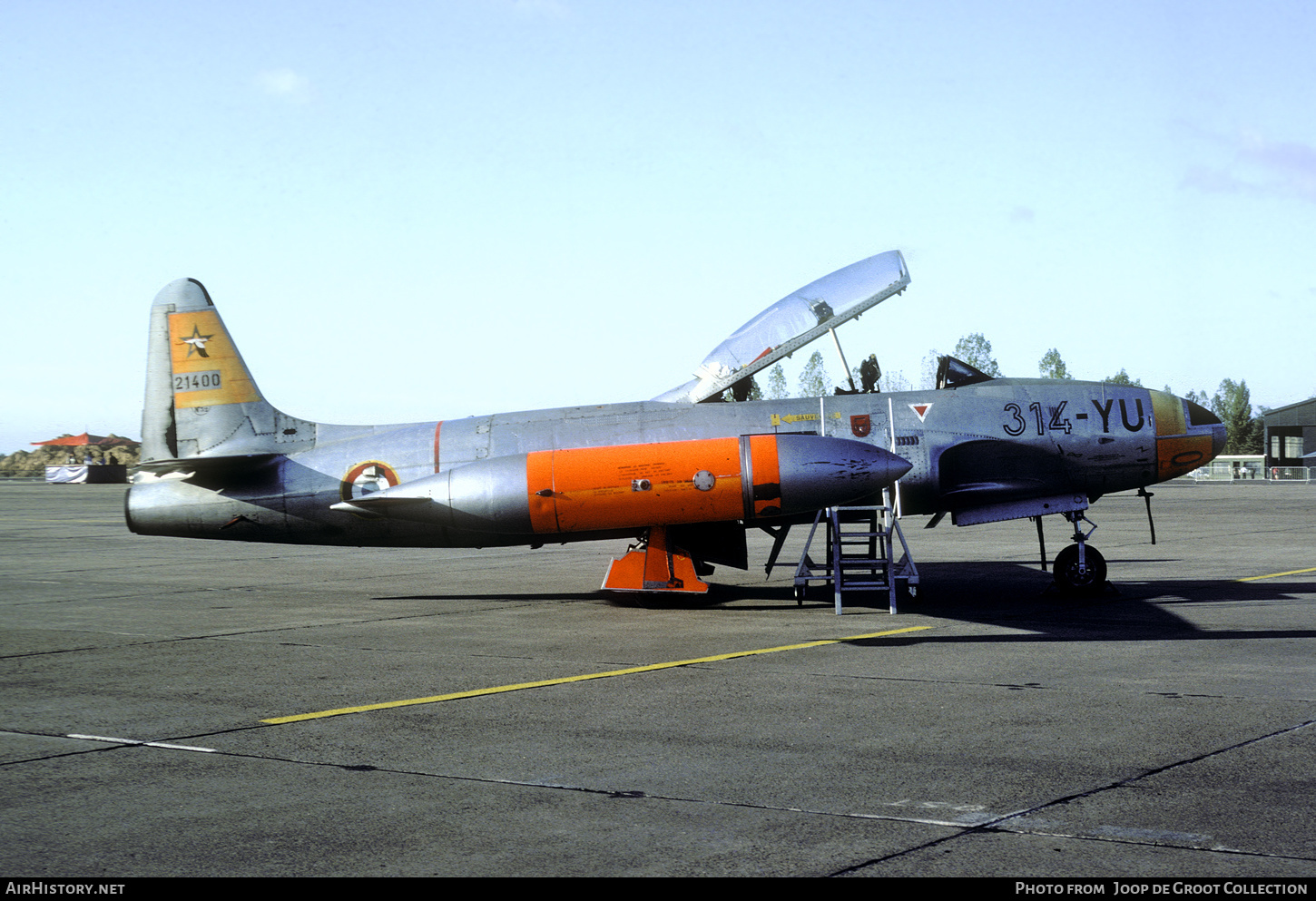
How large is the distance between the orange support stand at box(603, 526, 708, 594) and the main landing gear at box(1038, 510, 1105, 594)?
17.1 ft

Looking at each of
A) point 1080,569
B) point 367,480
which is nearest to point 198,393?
point 367,480

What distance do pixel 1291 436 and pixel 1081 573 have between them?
111382 millimetres

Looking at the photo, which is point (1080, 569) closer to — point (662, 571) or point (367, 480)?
point (662, 571)

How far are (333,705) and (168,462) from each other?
8.86 meters

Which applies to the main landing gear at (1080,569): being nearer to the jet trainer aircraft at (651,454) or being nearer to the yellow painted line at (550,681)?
the jet trainer aircraft at (651,454)

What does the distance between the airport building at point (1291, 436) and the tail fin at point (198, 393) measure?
105 meters

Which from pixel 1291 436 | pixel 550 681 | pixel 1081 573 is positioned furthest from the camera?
pixel 1291 436

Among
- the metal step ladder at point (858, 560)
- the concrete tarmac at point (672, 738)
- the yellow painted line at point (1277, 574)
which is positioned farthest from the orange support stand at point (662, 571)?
the yellow painted line at point (1277, 574)

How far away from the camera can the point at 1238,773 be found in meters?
6.59

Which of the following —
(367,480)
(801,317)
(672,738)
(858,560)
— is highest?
(801,317)

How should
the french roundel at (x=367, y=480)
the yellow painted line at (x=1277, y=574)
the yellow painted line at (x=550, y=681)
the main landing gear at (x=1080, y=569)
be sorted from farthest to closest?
the yellow painted line at (x=1277, y=574)
the french roundel at (x=367, y=480)
the main landing gear at (x=1080, y=569)
the yellow painted line at (x=550, y=681)

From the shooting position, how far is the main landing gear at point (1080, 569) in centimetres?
1609

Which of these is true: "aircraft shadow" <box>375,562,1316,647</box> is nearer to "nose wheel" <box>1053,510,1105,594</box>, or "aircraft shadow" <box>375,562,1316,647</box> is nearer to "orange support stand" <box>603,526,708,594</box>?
"nose wheel" <box>1053,510,1105,594</box>

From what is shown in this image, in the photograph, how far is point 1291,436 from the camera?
111938 millimetres
